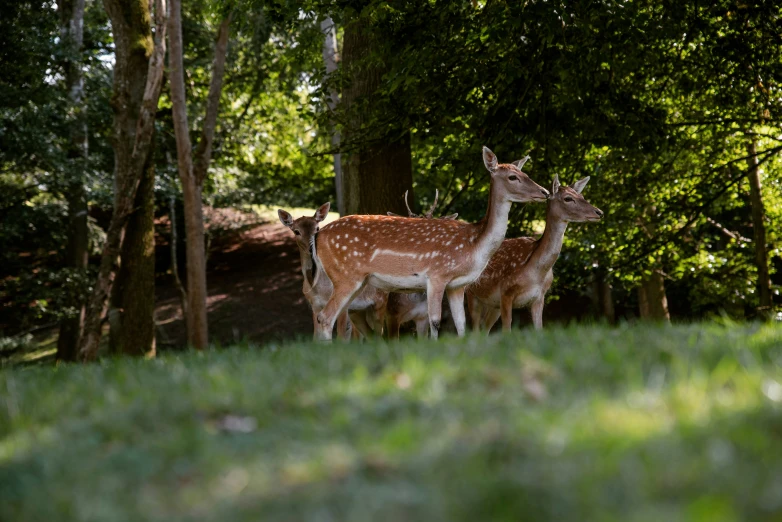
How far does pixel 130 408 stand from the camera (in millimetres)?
4203

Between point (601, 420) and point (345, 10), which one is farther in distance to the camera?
point (345, 10)

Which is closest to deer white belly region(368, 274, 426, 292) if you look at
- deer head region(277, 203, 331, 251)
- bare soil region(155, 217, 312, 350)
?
deer head region(277, 203, 331, 251)

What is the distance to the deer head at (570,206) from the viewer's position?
1073cm

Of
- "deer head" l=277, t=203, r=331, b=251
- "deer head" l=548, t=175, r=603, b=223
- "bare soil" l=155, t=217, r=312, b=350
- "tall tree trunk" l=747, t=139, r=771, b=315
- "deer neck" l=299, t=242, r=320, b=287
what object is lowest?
"bare soil" l=155, t=217, r=312, b=350

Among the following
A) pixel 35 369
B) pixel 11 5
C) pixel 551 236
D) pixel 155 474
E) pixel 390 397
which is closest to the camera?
pixel 155 474

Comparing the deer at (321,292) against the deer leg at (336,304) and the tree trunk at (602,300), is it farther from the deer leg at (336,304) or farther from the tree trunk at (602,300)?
the tree trunk at (602,300)

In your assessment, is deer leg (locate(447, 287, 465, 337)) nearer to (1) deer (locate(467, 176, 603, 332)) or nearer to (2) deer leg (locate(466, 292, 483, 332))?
(1) deer (locate(467, 176, 603, 332))

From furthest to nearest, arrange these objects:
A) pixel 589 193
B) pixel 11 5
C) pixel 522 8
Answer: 1. pixel 11 5
2. pixel 589 193
3. pixel 522 8

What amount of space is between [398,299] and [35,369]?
6.02 metres

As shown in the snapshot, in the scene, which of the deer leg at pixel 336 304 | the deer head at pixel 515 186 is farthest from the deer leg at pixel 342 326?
the deer head at pixel 515 186

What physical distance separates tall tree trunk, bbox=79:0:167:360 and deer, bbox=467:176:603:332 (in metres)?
6.05

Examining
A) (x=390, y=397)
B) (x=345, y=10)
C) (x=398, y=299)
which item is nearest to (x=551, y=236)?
(x=398, y=299)

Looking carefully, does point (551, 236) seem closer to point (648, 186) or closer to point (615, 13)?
point (615, 13)

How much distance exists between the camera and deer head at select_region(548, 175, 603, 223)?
10727 mm
